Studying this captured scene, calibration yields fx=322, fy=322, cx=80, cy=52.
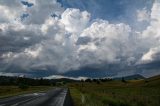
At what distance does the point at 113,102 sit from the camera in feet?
98.7

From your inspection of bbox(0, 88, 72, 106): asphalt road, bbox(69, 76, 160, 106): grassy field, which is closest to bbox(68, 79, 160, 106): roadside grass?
bbox(69, 76, 160, 106): grassy field

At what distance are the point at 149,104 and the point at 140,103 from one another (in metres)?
1.69

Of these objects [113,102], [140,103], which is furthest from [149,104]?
[113,102]

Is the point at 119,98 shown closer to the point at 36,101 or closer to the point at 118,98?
the point at 118,98

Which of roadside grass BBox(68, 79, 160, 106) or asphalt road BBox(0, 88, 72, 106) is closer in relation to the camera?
roadside grass BBox(68, 79, 160, 106)

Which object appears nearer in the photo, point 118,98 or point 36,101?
point 118,98

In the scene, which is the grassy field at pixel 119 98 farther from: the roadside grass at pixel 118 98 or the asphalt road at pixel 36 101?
→ the asphalt road at pixel 36 101

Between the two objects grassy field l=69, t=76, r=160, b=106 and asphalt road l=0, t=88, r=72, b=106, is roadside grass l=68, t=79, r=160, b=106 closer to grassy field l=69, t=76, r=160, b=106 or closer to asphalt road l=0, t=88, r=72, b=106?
grassy field l=69, t=76, r=160, b=106

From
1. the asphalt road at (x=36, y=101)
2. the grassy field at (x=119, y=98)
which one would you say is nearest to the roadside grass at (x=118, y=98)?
the grassy field at (x=119, y=98)

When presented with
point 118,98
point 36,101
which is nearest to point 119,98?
point 118,98

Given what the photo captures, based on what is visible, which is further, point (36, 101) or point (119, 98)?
point (36, 101)

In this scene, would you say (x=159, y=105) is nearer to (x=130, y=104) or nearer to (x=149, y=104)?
(x=149, y=104)

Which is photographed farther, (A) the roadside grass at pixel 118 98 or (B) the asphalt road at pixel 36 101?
(B) the asphalt road at pixel 36 101

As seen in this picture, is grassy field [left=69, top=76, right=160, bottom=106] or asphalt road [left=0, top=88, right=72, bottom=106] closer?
grassy field [left=69, top=76, right=160, bottom=106]
